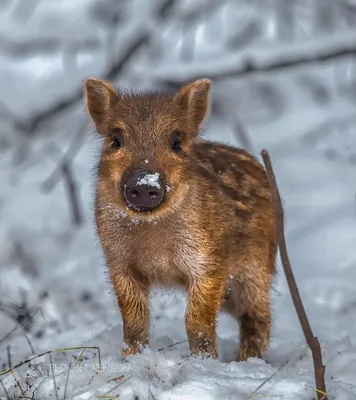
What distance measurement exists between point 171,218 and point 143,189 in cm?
48

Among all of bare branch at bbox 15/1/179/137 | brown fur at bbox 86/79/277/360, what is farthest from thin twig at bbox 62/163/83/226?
brown fur at bbox 86/79/277/360

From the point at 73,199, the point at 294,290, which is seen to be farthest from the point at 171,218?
the point at 73,199

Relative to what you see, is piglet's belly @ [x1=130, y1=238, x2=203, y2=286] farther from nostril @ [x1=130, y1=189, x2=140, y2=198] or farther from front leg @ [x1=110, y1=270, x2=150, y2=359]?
nostril @ [x1=130, y1=189, x2=140, y2=198]

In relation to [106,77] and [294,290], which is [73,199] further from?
[294,290]

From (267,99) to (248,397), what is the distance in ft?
25.3

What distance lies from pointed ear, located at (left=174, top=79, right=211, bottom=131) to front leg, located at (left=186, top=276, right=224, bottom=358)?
3.26 feet

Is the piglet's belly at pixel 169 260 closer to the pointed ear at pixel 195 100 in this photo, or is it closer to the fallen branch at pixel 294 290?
the pointed ear at pixel 195 100

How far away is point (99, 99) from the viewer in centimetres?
570

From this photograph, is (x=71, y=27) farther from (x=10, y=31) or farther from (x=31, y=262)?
(x=31, y=262)

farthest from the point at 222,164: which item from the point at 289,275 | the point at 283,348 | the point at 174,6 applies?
the point at 174,6

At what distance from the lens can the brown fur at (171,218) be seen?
207 inches

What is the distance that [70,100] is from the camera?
9.68 meters

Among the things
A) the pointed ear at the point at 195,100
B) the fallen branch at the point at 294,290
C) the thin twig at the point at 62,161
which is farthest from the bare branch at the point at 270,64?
the fallen branch at the point at 294,290

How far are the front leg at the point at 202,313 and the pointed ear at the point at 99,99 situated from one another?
1.15 metres
